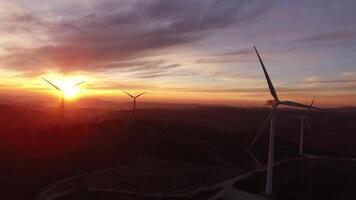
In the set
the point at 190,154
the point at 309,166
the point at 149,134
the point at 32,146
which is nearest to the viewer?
the point at 309,166

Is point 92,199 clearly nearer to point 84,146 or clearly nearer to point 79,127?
point 84,146

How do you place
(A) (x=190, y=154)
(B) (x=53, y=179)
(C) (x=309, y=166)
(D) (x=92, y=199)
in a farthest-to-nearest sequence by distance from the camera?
1. (A) (x=190, y=154)
2. (C) (x=309, y=166)
3. (B) (x=53, y=179)
4. (D) (x=92, y=199)

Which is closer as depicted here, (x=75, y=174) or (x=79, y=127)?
(x=75, y=174)

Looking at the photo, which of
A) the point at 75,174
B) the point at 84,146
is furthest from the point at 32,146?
the point at 75,174

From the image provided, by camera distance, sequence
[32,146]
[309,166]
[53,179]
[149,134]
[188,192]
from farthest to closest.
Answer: [149,134] < [32,146] < [309,166] < [53,179] < [188,192]

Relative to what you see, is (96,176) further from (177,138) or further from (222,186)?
(177,138)

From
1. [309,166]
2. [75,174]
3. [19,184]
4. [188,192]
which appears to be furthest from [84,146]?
[309,166]

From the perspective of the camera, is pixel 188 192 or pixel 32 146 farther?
pixel 32 146

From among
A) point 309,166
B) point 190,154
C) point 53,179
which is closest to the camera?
point 53,179

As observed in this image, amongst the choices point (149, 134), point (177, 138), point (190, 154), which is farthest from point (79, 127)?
point (190, 154)
